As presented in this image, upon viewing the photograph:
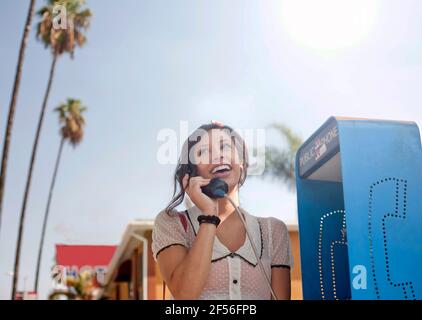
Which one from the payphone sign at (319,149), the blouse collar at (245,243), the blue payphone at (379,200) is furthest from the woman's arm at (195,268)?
the payphone sign at (319,149)

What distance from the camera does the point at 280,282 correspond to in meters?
2.63

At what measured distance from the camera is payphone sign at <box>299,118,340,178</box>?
109 inches

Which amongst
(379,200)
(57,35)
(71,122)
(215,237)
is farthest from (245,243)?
(71,122)

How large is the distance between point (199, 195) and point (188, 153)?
0.32m

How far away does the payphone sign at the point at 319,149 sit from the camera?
2779 millimetres

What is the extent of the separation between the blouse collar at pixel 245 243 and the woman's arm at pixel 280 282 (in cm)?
11

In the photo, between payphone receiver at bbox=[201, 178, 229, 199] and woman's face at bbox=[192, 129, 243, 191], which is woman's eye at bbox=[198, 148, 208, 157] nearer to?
woman's face at bbox=[192, 129, 243, 191]

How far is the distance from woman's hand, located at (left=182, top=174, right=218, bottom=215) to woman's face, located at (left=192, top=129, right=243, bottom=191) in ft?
0.31

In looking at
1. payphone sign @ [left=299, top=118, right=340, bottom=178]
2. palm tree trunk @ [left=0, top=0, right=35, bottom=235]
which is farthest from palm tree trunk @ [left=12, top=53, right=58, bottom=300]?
payphone sign @ [left=299, top=118, right=340, bottom=178]

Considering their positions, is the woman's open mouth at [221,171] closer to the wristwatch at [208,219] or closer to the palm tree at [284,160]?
the wristwatch at [208,219]

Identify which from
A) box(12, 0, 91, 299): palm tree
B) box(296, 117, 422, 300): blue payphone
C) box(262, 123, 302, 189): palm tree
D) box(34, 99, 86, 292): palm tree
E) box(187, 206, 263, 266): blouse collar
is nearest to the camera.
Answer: box(296, 117, 422, 300): blue payphone

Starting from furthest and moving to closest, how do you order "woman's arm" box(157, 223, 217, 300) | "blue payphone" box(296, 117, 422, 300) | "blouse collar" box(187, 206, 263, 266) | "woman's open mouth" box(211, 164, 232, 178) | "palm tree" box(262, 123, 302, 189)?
"palm tree" box(262, 123, 302, 189)
"woman's open mouth" box(211, 164, 232, 178)
"blouse collar" box(187, 206, 263, 266)
"blue payphone" box(296, 117, 422, 300)
"woman's arm" box(157, 223, 217, 300)

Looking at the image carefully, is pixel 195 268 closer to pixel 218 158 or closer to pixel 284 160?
pixel 218 158
